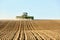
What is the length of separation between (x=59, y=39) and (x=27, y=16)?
55.6 m

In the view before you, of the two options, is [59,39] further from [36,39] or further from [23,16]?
[23,16]

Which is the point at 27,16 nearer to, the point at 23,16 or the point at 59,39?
the point at 23,16

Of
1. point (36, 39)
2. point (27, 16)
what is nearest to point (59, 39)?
point (36, 39)

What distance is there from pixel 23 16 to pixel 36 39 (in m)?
57.0

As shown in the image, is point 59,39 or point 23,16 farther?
point 23,16

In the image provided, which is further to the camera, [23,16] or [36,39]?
[23,16]

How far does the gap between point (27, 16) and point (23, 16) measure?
2.19 m

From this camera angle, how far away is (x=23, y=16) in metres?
71.8

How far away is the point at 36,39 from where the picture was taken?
1491 centimetres

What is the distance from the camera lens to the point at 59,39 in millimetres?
14781

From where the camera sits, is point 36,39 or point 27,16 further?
point 27,16

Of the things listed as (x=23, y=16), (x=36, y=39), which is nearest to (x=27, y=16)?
(x=23, y=16)

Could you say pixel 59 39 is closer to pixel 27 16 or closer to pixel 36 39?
pixel 36 39
